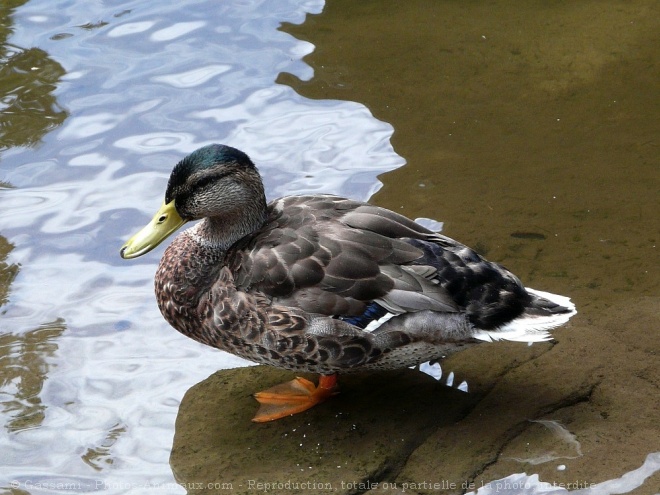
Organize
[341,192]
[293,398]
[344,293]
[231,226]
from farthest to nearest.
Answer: [341,192]
[231,226]
[293,398]
[344,293]

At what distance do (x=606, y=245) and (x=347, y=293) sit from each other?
5.69 feet

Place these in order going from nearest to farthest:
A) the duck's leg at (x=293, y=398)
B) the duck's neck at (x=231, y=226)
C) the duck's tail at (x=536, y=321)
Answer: the duck's tail at (x=536, y=321), the duck's leg at (x=293, y=398), the duck's neck at (x=231, y=226)

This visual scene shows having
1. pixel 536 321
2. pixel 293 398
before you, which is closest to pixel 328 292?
pixel 293 398

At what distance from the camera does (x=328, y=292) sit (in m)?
4.02

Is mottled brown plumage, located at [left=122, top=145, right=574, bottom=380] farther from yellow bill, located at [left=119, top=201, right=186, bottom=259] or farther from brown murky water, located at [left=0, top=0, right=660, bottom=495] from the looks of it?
brown murky water, located at [left=0, top=0, right=660, bottom=495]

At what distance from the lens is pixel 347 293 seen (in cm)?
400

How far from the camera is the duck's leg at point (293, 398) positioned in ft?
14.1

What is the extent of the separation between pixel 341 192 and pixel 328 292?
68.6 inches

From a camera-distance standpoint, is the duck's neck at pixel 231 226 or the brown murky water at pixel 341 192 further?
the duck's neck at pixel 231 226

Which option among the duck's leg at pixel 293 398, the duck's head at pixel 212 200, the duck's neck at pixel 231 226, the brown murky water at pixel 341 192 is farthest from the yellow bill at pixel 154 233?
the duck's leg at pixel 293 398

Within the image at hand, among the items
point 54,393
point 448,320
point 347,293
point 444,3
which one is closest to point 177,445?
point 54,393

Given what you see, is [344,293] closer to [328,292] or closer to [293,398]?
[328,292]

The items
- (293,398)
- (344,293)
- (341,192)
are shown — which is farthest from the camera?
(341,192)

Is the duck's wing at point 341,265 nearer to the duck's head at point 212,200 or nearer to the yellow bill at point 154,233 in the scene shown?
the duck's head at point 212,200
